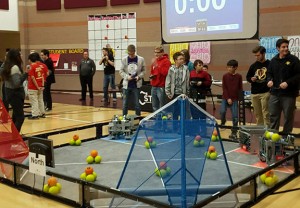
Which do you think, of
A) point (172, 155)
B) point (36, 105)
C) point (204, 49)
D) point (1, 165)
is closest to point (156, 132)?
point (172, 155)

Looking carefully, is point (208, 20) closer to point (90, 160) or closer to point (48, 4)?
point (90, 160)

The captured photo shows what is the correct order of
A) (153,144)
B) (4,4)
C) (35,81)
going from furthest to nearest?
(4,4)
(35,81)
(153,144)

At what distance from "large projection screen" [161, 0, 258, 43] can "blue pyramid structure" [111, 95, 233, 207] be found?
452 cm

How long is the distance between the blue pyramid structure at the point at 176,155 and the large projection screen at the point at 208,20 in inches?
178

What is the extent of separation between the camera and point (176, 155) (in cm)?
340

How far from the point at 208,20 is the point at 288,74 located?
10.4 feet

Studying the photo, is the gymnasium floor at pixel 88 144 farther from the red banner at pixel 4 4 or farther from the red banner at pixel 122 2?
the red banner at pixel 4 4

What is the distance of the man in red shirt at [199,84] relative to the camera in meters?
6.96

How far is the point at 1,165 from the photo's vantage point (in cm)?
476

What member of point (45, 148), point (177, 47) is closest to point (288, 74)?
point (45, 148)

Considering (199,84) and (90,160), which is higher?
(199,84)

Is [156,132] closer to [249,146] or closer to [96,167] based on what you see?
[96,167]

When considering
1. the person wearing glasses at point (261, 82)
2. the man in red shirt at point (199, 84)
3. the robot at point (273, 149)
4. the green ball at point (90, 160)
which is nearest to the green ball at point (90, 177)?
the green ball at point (90, 160)

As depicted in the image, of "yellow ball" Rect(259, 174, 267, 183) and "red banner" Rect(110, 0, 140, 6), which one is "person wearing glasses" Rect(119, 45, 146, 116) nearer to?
"yellow ball" Rect(259, 174, 267, 183)
